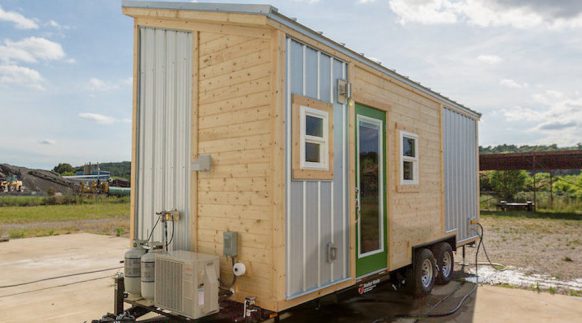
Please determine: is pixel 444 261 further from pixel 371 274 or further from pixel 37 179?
pixel 37 179

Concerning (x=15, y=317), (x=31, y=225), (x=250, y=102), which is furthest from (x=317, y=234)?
(x=31, y=225)

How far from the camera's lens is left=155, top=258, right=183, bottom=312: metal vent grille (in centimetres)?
406

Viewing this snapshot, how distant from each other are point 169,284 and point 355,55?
11.5ft

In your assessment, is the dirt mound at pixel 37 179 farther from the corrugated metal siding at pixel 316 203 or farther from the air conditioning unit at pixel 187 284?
the corrugated metal siding at pixel 316 203

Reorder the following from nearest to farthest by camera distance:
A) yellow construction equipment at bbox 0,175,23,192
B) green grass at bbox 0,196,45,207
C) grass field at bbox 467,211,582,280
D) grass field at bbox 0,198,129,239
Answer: grass field at bbox 467,211,582,280 → grass field at bbox 0,198,129,239 → green grass at bbox 0,196,45,207 → yellow construction equipment at bbox 0,175,23,192

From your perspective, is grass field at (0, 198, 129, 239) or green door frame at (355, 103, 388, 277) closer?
green door frame at (355, 103, 388, 277)

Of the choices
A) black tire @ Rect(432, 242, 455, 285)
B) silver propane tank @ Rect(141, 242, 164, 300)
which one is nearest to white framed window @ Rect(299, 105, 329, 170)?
silver propane tank @ Rect(141, 242, 164, 300)

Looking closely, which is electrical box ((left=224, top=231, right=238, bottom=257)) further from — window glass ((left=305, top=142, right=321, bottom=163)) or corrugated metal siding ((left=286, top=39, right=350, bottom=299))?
window glass ((left=305, top=142, right=321, bottom=163))

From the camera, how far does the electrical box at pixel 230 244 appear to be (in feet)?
14.0

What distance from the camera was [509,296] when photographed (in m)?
6.80

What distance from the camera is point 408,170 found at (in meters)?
6.62

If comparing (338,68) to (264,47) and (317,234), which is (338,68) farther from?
(317,234)

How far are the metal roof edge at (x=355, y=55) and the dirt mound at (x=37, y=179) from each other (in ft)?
148

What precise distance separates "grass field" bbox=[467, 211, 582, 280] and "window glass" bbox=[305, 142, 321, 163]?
6.47 m
